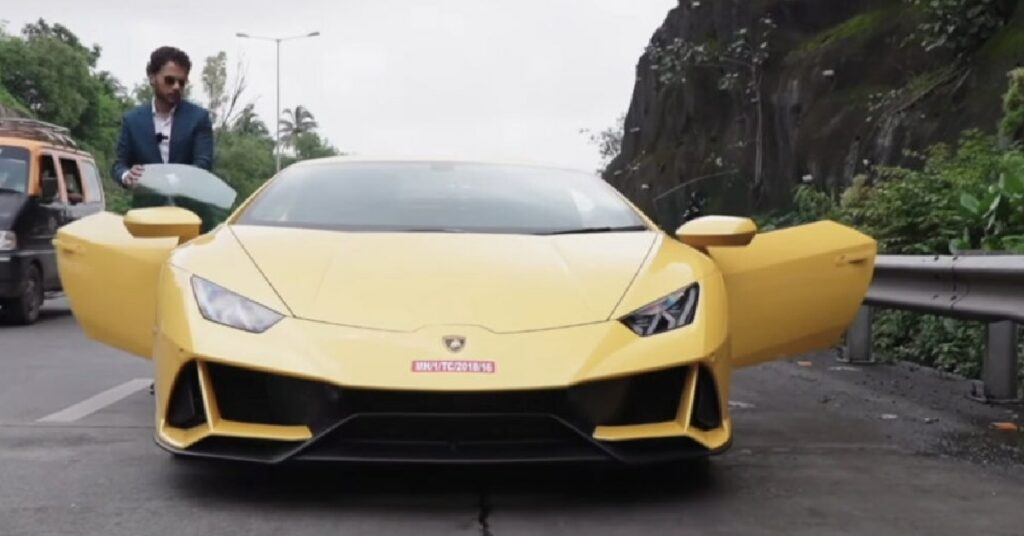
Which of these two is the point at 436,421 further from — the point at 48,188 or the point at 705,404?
the point at 48,188

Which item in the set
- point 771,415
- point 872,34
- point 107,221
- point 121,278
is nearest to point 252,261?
point 121,278

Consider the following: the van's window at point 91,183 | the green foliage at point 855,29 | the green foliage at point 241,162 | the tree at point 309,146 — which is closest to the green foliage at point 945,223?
the van's window at point 91,183

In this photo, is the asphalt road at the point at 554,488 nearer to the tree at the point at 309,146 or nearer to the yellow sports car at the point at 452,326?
the yellow sports car at the point at 452,326

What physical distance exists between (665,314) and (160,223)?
1.89 m

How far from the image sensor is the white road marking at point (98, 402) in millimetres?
5795

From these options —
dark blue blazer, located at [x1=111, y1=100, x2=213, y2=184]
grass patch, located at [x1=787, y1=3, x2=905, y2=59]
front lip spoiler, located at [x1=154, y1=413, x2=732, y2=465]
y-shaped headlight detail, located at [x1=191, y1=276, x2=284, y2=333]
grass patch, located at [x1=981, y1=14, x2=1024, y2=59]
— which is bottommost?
front lip spoiler, located at [x1=154, y1=413, x2=732, y2=465]

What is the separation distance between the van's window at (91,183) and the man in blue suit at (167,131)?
6834 mm

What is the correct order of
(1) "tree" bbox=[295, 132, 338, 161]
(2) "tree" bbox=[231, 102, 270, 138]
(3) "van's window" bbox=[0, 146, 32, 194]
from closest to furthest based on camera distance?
(3) "van's window" bbox=[0, 146, 32, 194] < (2) "tree" bbox=[231, 102, 270, 138] < (1) "tree" bbox=[295, 132, 338, 161]

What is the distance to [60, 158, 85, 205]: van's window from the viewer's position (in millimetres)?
12961

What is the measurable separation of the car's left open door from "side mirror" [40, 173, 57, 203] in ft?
23.7

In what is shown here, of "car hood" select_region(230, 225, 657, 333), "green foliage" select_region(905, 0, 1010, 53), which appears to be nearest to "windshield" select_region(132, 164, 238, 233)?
"car hood" select_region(230, 225, 657, 333)

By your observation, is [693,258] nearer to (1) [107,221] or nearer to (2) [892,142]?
(1) [107,221]

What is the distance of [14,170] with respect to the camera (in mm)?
11984

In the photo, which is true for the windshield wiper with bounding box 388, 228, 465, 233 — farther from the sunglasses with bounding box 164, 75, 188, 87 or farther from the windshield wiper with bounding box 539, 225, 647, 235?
the sunglasses with bounding box 164, 75, 188, 87
